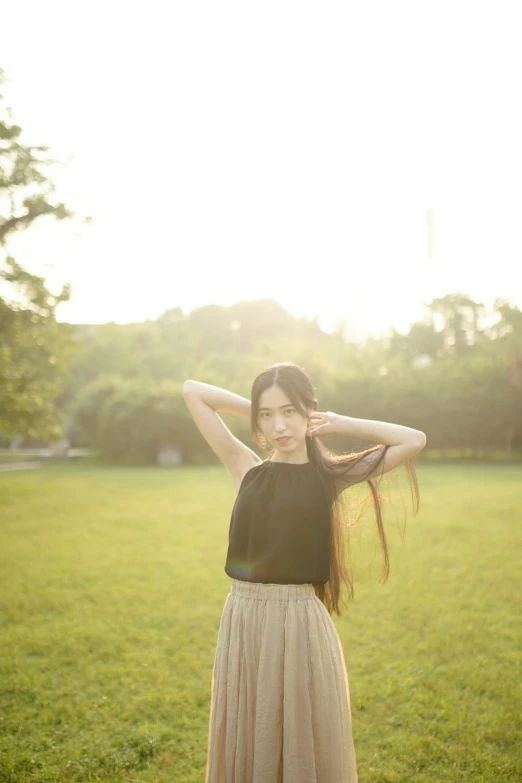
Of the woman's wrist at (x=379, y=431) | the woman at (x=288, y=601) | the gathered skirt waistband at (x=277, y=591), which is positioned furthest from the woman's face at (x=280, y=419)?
the gathered skirt waistband at (x=277, y=591)

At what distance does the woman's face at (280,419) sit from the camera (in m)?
2.10

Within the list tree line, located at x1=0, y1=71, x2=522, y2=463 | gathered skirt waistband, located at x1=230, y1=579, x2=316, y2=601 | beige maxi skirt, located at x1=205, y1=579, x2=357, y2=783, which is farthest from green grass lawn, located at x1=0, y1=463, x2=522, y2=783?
tree line, located at x1=0, y1=71, x2=522, y2=463

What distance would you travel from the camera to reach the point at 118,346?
115 feet

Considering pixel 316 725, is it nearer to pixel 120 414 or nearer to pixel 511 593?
pixel 511 593

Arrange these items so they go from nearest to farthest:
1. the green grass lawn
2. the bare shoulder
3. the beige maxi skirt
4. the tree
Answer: the beige maxi skirt, the bare shoulder, the green grass lawn, the tree

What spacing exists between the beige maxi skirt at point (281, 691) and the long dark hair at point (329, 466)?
0.54ft

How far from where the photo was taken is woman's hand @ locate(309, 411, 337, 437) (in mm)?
2150

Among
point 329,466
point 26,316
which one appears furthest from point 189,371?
point 329,466

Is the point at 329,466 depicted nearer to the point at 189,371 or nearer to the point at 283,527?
the point at 283,527

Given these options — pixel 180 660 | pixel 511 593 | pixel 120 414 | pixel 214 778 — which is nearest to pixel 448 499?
pixel 511 593

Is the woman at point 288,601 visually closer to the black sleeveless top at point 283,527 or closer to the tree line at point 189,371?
the black sleeveless top at point 283,527

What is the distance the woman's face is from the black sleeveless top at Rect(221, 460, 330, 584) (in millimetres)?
97

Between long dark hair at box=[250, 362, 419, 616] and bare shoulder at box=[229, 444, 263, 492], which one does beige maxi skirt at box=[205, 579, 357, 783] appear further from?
bare shoulder at box=[229, 444, 263, 492]

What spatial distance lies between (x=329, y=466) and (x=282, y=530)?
0.31 m
